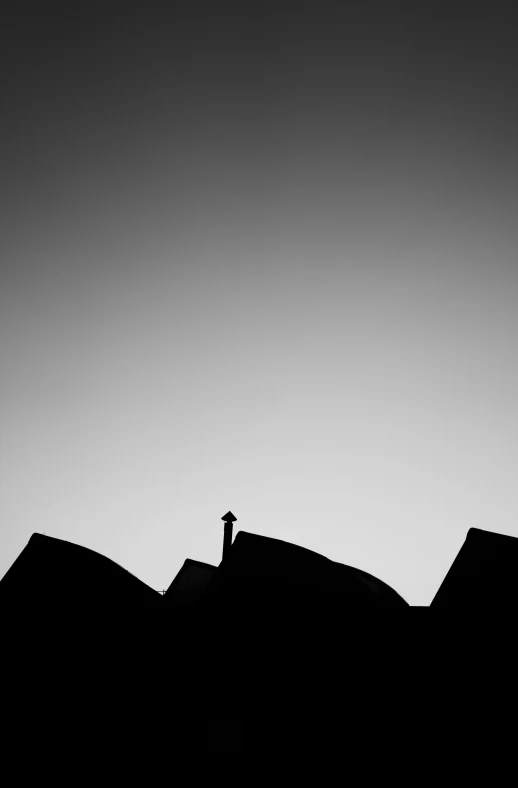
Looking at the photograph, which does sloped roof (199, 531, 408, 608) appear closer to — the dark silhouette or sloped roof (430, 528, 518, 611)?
the dark silhouette

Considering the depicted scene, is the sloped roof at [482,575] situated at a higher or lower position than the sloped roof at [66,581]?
higher

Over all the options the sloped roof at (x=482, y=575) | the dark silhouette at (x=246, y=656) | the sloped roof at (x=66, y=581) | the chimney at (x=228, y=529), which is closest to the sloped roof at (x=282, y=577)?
the dark silhouette at (x=246, y=656)

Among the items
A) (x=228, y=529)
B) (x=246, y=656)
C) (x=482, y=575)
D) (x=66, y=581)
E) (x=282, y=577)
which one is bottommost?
(x=66, y=581)

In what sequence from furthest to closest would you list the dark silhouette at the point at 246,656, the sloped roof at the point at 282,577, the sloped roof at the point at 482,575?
the sloped roof at the point at 282,577 < the sloped roof at the point at 482,575 < the dark silhouette at the point at 246,656

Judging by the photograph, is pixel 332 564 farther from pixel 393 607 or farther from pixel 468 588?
pixel 468 588

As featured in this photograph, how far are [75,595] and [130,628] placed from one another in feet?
5.52

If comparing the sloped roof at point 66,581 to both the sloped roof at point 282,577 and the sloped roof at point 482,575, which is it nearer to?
the sloped roof at point 282,577

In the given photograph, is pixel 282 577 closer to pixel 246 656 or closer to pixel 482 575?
pixel 246 656

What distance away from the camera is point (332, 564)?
44.3 ft

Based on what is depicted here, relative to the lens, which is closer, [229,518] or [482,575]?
[482,575]

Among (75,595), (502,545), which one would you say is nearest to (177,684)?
(75,595)

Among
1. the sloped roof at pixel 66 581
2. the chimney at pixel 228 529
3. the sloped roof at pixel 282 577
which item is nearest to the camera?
the sloped roof at pixel 282 577

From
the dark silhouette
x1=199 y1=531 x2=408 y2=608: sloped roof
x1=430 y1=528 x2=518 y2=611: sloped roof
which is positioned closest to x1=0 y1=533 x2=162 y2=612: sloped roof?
the dark silhouette

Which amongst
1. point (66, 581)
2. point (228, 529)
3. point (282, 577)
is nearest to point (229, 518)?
point (228, 529)
